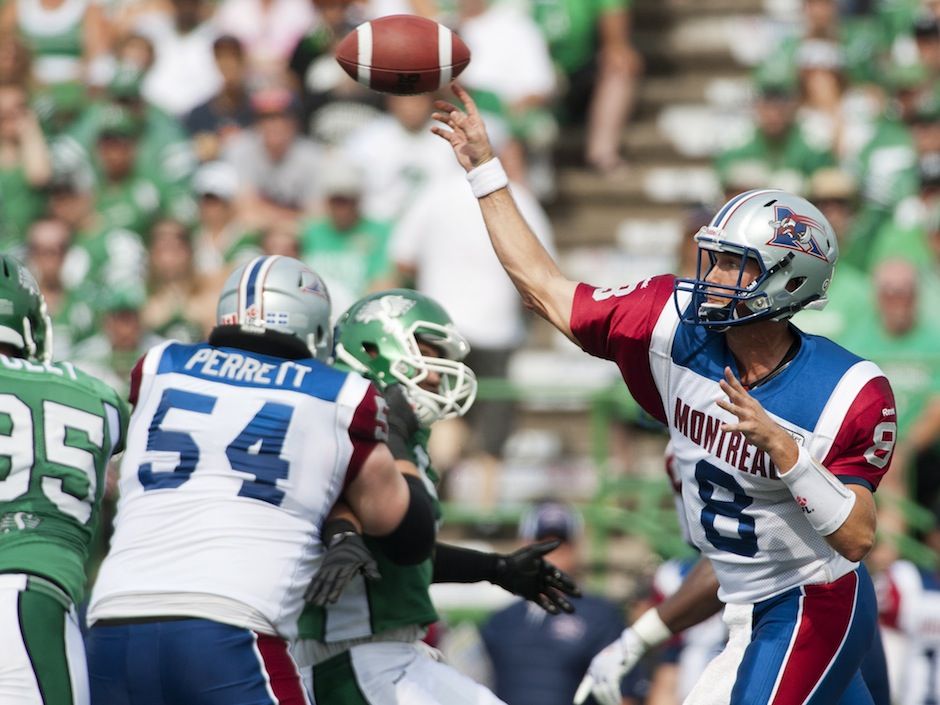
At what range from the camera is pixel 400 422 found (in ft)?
18.0

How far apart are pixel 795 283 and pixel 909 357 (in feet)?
14.4

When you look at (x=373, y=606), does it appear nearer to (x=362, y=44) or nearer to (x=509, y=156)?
A: (x=362, y=44)

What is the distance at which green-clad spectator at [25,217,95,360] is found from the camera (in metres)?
10.3

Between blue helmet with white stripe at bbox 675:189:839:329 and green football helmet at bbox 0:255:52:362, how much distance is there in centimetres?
198

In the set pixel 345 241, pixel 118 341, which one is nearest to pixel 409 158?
pixel 345 241

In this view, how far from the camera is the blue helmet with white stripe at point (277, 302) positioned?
5.16 m

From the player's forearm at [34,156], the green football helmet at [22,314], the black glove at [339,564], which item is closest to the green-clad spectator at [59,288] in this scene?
the player's forearm at [34,156]

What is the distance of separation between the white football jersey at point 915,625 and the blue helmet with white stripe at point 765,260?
3.50 m

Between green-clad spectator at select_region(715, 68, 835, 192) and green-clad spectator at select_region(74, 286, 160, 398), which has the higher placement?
green-clad spectator at select_region(715, 68, 835, 192)

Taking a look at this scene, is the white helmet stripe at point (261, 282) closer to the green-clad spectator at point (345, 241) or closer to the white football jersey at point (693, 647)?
the white football jersey at point (693, 647)

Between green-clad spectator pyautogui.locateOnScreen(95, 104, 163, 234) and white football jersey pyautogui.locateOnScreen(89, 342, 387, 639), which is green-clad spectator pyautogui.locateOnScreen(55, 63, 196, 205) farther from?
white football jersey pyautogui.locateOnScreen(89, 342, 387, 639)

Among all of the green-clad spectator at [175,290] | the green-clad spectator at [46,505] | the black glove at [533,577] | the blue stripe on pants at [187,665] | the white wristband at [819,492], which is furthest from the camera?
the green-clad spectator at [175,290]

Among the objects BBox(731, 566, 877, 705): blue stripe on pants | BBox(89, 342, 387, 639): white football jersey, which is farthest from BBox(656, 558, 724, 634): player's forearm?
BBox(89, 342, 387, 639): white football jersey

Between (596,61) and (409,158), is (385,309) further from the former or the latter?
(596,61)
